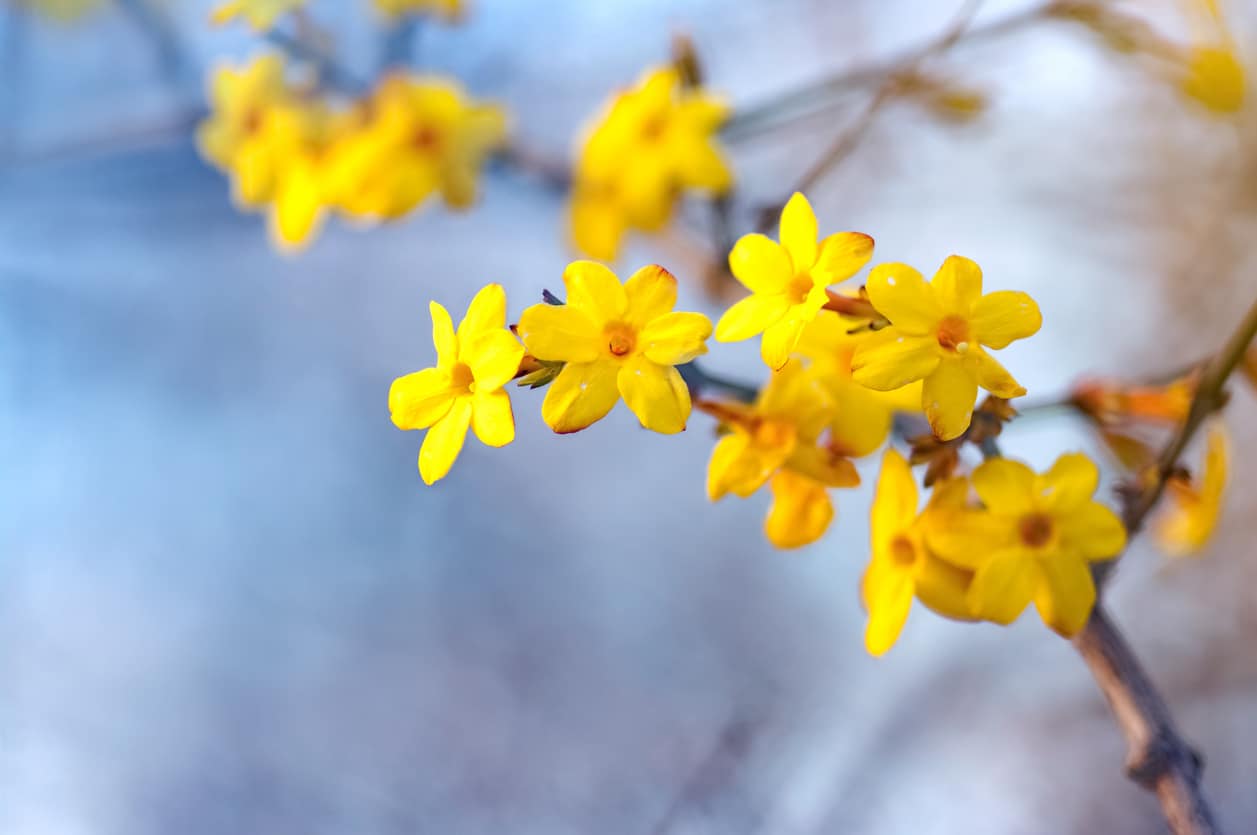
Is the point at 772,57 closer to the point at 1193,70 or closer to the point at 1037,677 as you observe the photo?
the point at 1193,70

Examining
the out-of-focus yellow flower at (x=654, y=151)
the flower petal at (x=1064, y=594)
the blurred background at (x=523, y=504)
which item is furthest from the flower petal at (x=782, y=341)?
the blurred background at (x=523, y=504)

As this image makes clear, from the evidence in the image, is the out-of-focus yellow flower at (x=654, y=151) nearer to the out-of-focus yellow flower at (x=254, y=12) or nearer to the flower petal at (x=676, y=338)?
Answer: the out-of-focus yellow flower at (x=254, y=12)

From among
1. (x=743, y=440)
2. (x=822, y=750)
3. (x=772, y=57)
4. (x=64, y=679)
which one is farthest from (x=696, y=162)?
(x=64, y=679)

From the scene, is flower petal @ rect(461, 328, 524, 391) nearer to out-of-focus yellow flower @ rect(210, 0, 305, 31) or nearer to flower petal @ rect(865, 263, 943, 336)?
flower petal @ rect(865, 263, 943, 336)

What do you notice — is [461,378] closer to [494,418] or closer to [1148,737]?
[494,418]

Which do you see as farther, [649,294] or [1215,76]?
[1215,76]

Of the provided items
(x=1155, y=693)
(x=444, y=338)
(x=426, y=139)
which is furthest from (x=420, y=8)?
(x=1155, y=693)
